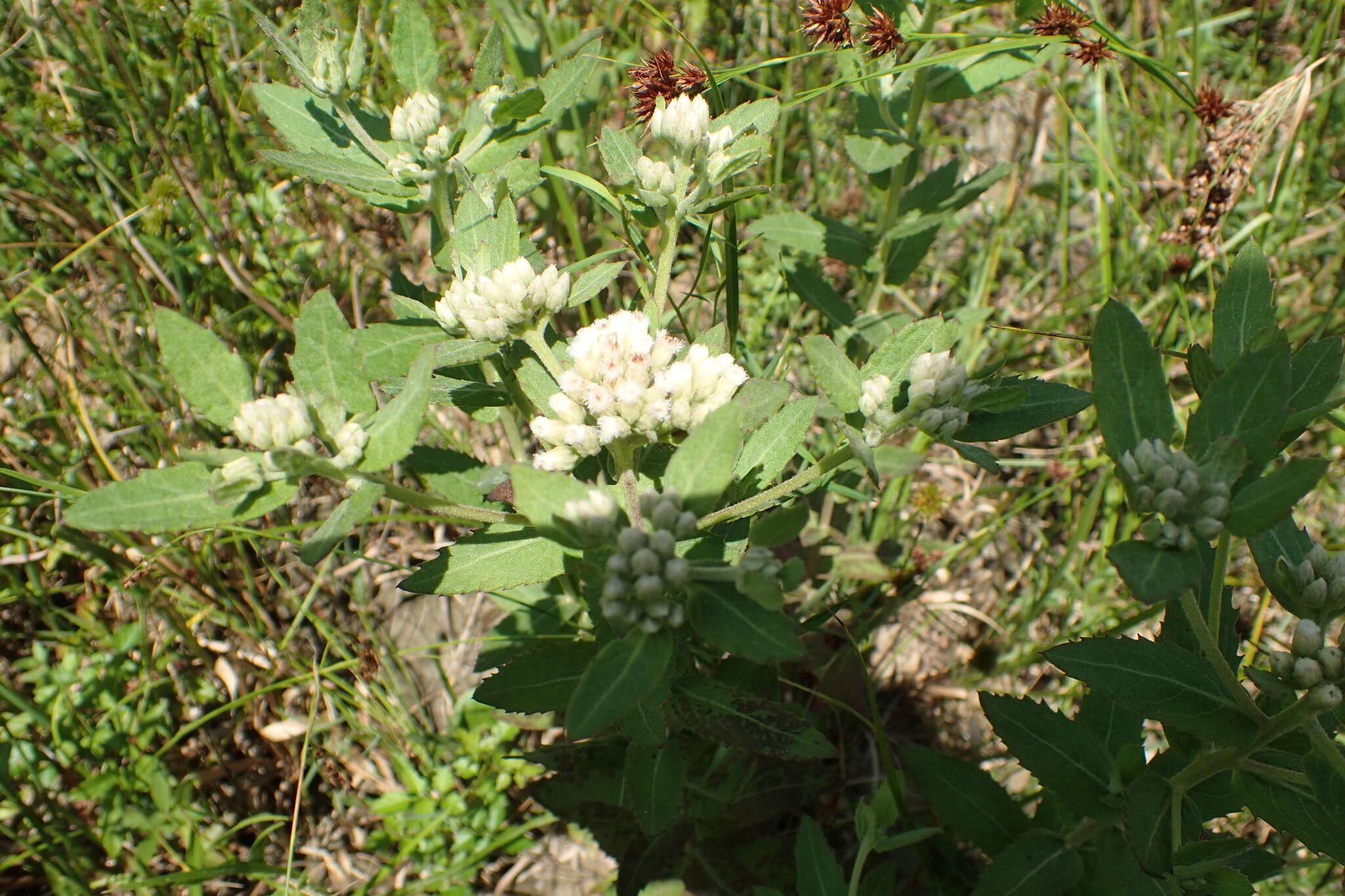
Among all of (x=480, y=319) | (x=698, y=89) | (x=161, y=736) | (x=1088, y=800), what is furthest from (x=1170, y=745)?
(x=161, y=736)

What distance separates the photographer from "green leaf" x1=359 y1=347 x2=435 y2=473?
1949 millimetres

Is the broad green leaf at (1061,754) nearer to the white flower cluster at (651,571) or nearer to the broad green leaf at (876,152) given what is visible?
the white flower cluster at (651,571)

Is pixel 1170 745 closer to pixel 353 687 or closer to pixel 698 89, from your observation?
pixel 698 89

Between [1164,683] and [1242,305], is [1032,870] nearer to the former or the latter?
[1164,683]

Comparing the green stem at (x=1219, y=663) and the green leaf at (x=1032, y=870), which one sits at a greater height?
the green stem at (x=1219, y=663)

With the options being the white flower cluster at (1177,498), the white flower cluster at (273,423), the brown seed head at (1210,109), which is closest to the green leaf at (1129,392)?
the white flower cluster at (1177,498)

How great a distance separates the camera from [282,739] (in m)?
3.71

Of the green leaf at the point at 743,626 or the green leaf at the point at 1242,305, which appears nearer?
the green leaf at the point at 743,626

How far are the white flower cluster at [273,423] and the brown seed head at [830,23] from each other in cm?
183

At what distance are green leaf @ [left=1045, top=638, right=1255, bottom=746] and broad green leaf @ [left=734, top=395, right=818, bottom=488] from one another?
0.76 meters

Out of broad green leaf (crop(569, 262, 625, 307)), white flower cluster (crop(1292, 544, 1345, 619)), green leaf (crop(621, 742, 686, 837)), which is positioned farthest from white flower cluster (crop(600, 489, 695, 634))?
white flower cluster (crop(1292, 544, 1345, 619))

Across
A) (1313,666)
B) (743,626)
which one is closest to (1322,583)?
(1313,666)

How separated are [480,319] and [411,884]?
2337 mm

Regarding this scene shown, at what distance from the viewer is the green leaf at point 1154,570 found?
174 cm
